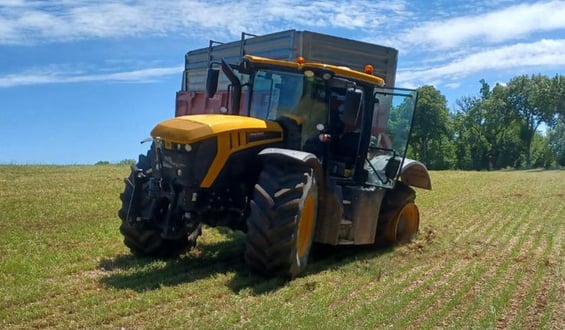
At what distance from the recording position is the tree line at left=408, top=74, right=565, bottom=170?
213 feet

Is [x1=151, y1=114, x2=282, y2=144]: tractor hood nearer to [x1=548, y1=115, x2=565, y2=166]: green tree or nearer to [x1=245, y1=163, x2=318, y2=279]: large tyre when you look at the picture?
[x1=245, y1=163, x2=318, y2=279]: large tyre

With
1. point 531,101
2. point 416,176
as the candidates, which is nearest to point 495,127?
point 531,101

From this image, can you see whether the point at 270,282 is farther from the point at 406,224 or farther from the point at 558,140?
the point at 558,140

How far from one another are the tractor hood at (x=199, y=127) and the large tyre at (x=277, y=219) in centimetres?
58

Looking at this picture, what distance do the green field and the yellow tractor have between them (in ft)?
1.35

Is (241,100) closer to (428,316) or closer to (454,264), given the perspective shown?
(454,264)

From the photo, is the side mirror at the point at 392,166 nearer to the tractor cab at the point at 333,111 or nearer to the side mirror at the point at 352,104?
the tractor cab at the point at 333,111

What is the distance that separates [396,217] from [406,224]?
53 centimetres

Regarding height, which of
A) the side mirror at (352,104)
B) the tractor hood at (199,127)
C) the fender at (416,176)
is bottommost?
the fender at (416,176)

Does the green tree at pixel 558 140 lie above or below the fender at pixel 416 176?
above

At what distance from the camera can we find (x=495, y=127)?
69.1 m

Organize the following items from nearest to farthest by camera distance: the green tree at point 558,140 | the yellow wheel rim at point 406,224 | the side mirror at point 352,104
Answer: the side mirror at point 352,104 → the yellow wheel rim at point 406,224 → the green tree at point 558,140

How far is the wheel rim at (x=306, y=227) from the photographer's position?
7197 mm

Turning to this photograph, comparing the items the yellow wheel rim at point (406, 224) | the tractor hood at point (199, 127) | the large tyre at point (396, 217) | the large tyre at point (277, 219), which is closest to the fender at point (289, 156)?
the large tyre at point (277, 219)
